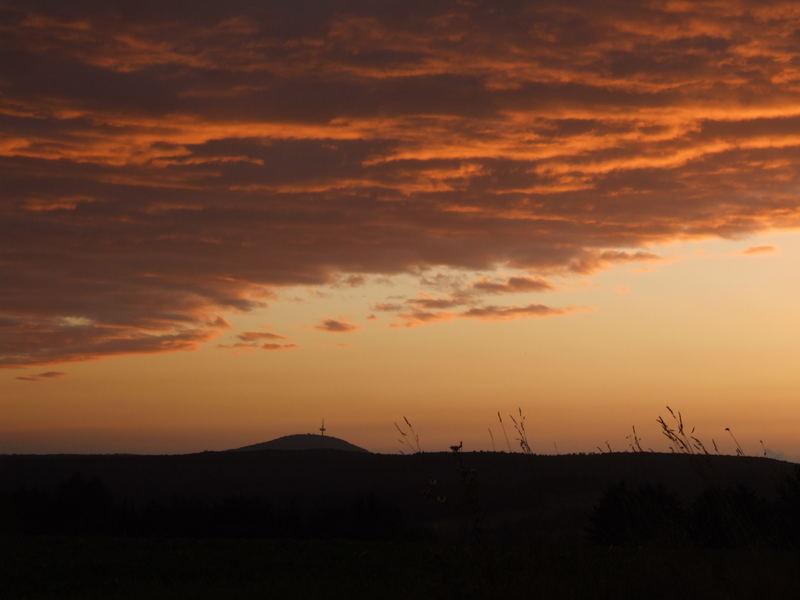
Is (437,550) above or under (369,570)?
under

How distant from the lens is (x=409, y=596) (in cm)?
809

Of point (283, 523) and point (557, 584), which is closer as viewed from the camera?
point (557, 584)

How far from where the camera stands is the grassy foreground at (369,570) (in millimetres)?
7367

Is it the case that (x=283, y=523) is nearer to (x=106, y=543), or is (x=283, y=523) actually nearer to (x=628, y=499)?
(x=106, y=543)

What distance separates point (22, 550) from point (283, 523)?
57.9 ft

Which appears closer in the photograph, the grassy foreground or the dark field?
the grassy foreground

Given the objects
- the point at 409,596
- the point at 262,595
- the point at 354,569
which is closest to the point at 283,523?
the point at 354,569

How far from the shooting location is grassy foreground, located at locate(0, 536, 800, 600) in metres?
7.37

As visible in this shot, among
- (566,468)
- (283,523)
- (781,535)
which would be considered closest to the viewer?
(781,535)

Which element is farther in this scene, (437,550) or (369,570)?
(369,570)

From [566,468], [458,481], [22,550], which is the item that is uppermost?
[566,468]

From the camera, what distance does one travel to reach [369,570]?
1311 centimetres

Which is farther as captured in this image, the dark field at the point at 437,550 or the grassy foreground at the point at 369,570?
the dark field at the point at 437,550

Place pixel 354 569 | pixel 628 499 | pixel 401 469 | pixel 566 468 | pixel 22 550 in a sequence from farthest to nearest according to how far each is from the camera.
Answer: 1. pixel 401 469
2. pixel 566 468
3. pixel 22 550
4. pixel 354 569
5. pixel 628 499
